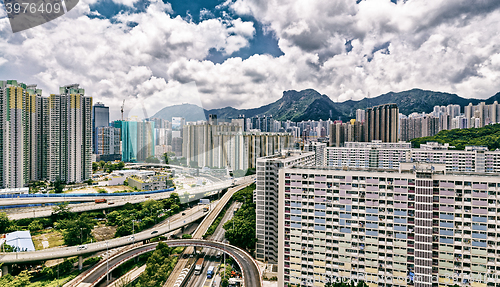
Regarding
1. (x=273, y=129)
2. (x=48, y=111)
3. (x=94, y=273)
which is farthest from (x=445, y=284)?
(x=273, y=129)

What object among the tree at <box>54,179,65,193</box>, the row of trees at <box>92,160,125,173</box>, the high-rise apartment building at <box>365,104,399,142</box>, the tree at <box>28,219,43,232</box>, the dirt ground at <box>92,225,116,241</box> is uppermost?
the high-rise apartment building at <box>365,104,399,142</box>

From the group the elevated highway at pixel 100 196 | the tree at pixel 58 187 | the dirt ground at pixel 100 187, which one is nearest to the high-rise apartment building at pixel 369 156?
the elevated highway at pixel 100 196

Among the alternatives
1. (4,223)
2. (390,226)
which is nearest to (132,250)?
(4,223)

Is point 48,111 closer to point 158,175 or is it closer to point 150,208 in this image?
point 158,175

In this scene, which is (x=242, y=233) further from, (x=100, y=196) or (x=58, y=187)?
(x=58, y=187)

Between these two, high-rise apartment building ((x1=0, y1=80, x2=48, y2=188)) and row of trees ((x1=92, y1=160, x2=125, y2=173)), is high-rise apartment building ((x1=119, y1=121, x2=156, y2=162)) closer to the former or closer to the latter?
row of trees ((x1=92, y1=160, x2=125, y2=173))

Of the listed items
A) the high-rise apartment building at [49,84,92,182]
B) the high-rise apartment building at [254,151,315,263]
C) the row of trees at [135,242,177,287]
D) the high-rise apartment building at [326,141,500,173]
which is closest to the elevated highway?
the high-rise apartment building at [49,84,92,182]
